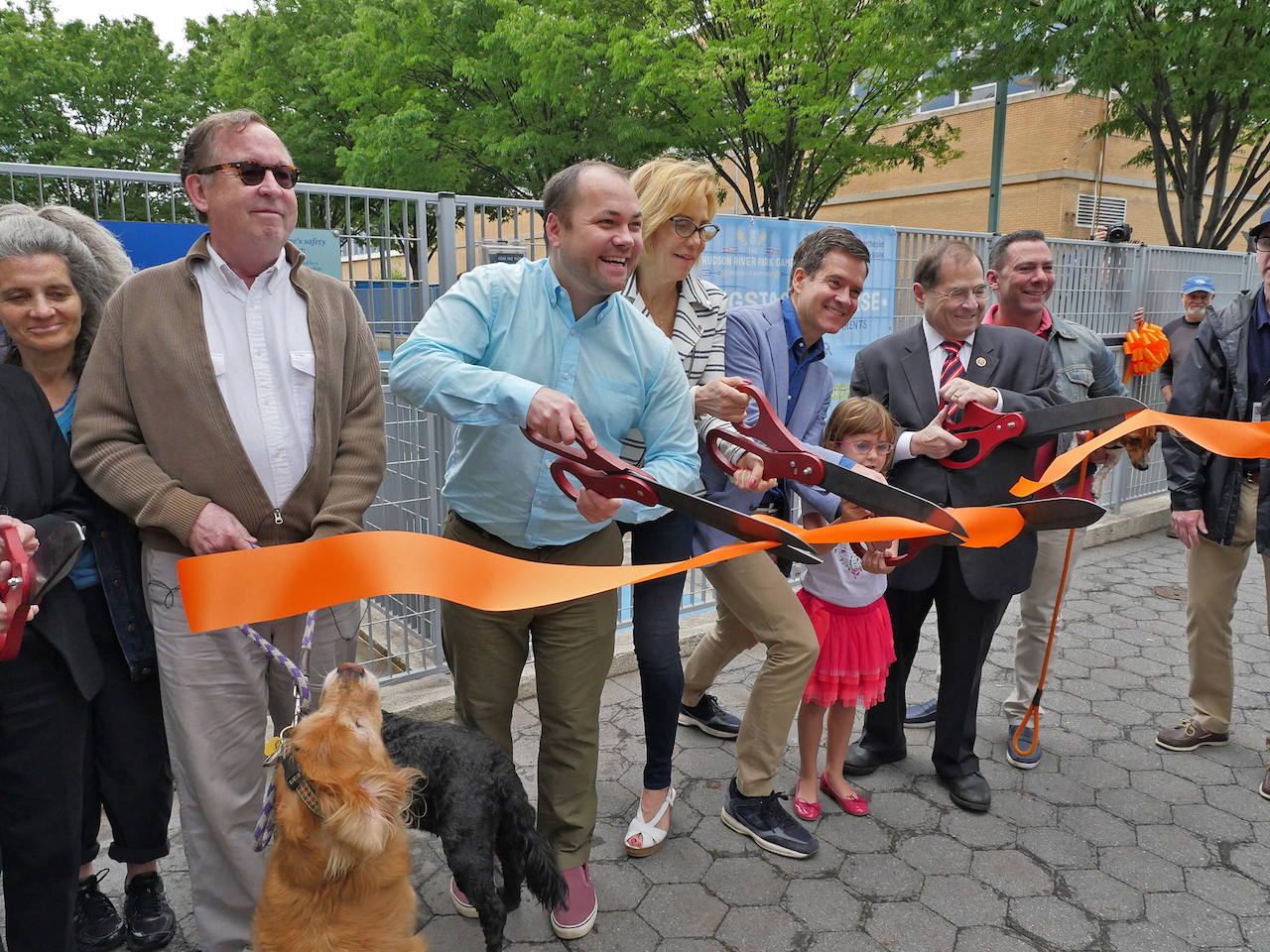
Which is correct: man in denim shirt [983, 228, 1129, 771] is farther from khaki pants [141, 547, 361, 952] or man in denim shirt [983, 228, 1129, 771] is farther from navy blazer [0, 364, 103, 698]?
navy blazer [0, 364, 103, 698]

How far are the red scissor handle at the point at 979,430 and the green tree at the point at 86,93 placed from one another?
21017 millimetres

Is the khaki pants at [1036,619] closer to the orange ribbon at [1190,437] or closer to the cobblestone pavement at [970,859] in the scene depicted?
the cobblestone pavement at [970,859]

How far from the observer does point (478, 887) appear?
2244 mm

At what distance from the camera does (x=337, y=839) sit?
1.66 m

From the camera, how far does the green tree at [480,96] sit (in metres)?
14.9

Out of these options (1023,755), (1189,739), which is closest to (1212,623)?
(1189,739)

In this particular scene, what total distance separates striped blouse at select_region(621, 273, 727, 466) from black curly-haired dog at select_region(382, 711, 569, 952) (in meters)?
1.33

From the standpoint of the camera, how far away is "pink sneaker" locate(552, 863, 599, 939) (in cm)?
265

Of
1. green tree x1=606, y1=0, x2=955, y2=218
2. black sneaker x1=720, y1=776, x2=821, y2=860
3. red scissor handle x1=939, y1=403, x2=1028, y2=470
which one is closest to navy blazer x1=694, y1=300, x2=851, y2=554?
red scissor handle x1=939, y1=403, x2=1028, y2=470

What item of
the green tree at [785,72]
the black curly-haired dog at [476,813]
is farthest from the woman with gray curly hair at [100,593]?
the green tree at [785,72]

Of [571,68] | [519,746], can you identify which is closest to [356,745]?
[519,746]

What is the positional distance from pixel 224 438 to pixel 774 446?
5.10ft

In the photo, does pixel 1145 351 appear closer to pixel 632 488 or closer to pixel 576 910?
pixel 632 488

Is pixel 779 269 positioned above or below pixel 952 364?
above
